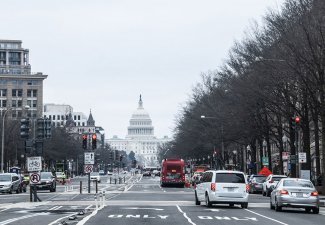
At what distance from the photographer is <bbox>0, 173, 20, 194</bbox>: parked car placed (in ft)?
194

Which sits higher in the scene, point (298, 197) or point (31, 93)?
point (31, 93)

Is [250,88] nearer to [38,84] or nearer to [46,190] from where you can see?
[46,190]

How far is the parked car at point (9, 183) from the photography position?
59.1 meters

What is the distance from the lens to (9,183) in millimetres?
59250

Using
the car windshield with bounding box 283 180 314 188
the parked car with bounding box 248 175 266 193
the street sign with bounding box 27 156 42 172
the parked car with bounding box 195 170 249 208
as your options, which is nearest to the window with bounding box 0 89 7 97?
the parked car with bounding box 248 175 266 193

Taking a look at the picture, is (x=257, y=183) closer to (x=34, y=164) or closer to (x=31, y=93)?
(x=34, y=164)

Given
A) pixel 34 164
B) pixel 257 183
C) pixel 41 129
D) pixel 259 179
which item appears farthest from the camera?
pixel 259 179

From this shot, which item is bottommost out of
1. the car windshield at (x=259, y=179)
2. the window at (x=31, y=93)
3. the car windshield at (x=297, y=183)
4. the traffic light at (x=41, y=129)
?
the car windshield at (x=297, y=183)

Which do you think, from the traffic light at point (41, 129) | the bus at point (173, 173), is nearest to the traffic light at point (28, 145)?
the traffic light at point (41, 129)

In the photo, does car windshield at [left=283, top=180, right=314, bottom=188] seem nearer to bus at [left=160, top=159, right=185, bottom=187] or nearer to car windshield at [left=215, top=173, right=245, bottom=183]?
car windshield at [left=215, top=173, right=245, bottom=183]

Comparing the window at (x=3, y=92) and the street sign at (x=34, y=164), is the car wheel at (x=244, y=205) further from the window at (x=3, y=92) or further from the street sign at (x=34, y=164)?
the window at (x=3, y=92)

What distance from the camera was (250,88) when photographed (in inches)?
2270

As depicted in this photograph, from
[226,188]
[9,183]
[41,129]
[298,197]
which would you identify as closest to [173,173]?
[9,183]

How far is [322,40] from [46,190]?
3250 cm
